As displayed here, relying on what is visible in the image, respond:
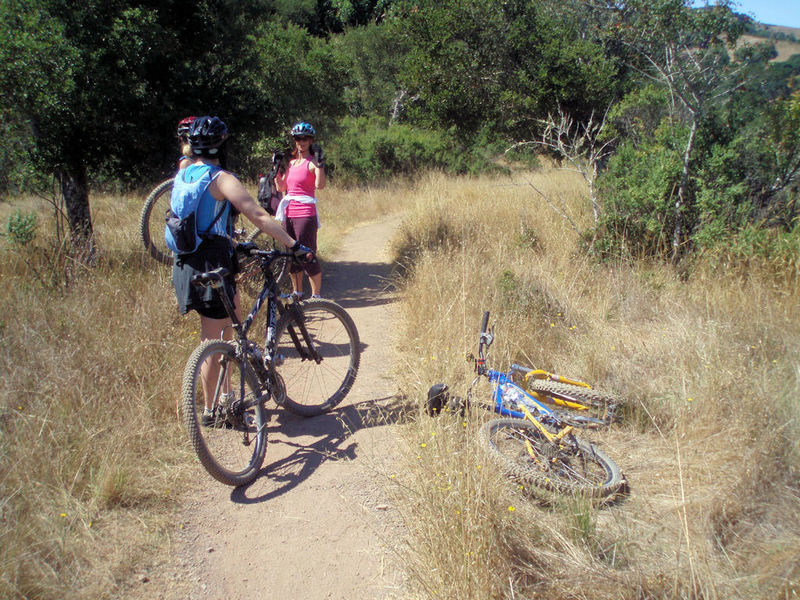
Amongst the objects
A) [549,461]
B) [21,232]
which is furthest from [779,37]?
[21,232]

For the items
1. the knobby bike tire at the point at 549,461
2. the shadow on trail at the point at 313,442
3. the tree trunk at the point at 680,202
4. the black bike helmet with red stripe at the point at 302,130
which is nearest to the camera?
the knobby bike tire at the point at 549,461

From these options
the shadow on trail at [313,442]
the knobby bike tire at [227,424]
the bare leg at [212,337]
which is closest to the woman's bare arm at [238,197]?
the bare leg at [212,337]

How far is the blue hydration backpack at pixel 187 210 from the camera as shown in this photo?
3.25 metres

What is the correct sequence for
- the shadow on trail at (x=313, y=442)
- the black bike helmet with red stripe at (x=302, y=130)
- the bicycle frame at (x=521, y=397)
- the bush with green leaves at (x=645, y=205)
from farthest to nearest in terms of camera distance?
the bush with green leaves at (x=645, y=205), the black bike helmet with red stripe at (x=302, y=130), the bicycle frame at (x=521, y=397), the shadow on trail at (x=313, y=442)

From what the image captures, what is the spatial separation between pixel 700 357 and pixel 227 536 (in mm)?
3385

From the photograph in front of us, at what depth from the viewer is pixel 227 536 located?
2.96 m

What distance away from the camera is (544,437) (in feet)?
11.7

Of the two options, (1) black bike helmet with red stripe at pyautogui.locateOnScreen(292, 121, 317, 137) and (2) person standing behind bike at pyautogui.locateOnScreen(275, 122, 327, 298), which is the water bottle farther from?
(1) black bike helmet with red stripe at pyautogui.locateOnScreen(292, 121, 317, 137)

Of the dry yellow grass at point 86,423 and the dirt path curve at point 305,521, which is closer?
the dry yellow grass at point 86,423

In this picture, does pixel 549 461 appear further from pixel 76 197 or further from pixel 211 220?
pixel 76 197

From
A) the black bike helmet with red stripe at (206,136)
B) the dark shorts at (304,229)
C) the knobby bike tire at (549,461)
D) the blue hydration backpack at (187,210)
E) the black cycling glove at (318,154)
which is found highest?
the black bike helmet with red stripe at (206,136)

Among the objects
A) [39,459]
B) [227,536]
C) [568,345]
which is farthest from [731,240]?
[39,459]

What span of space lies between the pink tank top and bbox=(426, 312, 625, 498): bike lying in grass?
7.90ft

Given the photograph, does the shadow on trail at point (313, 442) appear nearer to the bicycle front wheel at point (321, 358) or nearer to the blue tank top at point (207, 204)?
the bicycle front wheel at point (321, 358)
